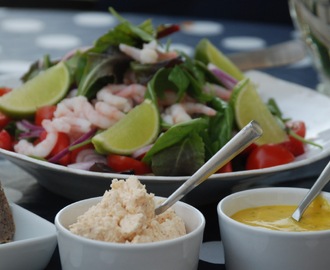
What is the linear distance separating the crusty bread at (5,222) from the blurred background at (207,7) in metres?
4.26

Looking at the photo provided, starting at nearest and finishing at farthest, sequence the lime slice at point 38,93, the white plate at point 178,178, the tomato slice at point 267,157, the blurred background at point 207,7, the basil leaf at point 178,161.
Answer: the white plate at point 178,178 → the basil leaf at point 178,161 → the tomato slice at point 267,157 → the lime slice at point 38,93 → the blurred background at point 207,7

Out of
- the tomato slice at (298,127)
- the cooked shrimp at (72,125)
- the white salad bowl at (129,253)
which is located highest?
the white salad bowl at (129,253)

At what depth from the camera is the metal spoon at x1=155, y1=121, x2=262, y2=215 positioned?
4.98 feet

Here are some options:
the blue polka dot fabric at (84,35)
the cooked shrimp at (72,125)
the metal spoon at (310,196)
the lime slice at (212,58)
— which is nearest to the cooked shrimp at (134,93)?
the cooked shrimp at (72,125)

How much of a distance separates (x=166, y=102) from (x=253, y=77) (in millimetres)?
709

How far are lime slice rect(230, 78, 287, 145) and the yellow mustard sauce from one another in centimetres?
61

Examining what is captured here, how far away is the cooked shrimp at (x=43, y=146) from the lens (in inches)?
80.8

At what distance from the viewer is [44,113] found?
221 centimetres

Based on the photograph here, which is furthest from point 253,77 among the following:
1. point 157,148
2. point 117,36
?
point 157,148

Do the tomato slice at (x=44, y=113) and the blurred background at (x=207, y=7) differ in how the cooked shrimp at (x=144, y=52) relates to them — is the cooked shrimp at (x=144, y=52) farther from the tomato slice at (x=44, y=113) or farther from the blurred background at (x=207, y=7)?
the blurred background at (x=207, y=7)

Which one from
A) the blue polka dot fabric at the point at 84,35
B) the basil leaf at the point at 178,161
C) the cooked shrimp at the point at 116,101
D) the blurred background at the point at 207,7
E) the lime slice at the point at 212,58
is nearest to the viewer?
the basil leaf at the point at 178,161

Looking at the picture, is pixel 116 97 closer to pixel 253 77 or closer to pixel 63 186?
pixel 63 186

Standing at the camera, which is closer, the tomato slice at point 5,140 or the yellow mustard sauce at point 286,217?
the yellow mustard sauce at point 286,217

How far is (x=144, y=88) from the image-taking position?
224 centimetres
